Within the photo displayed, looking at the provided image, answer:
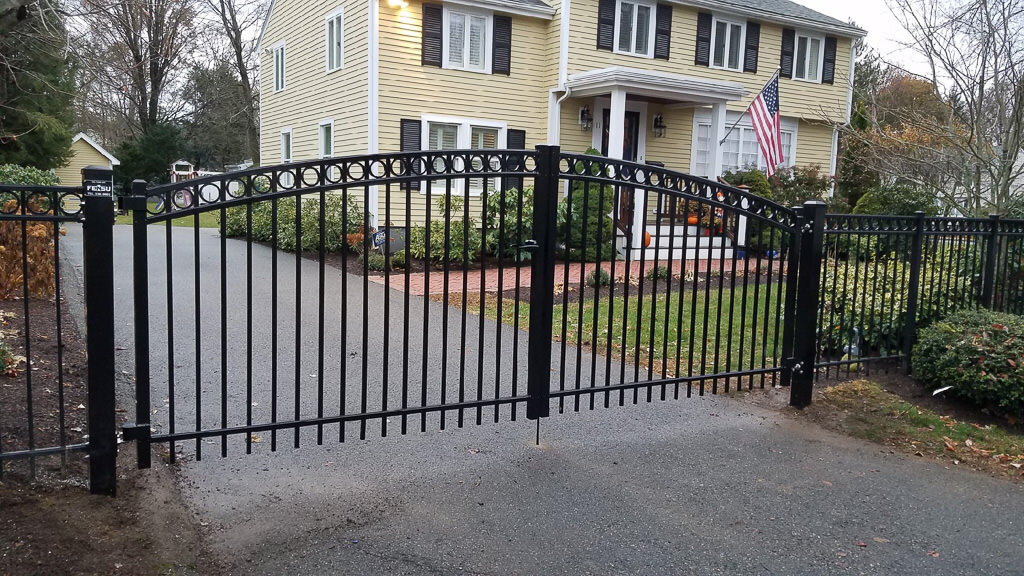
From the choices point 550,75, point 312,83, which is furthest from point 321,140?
point 550,75

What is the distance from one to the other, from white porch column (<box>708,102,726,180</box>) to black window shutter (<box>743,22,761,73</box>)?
3.62m

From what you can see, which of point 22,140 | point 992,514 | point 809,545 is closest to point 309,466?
point 809,545

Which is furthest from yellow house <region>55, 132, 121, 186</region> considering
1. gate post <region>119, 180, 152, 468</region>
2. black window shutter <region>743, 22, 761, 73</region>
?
gate post <region>119, 180, 152, 468</region>

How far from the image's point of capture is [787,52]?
20656 mm

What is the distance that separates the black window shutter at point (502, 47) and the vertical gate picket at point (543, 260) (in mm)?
12897

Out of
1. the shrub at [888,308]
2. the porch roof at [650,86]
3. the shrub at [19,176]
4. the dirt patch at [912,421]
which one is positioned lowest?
the dirt patch at [912,421]

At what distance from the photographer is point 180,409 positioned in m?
5.30

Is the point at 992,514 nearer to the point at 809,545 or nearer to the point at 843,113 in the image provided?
the point at 809,545

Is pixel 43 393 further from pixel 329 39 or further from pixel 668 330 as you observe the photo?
pixel 329 39

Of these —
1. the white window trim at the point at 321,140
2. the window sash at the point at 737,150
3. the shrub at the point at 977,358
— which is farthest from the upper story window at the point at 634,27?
the shrub at the point at 977,358

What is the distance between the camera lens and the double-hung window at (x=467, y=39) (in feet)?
53.0

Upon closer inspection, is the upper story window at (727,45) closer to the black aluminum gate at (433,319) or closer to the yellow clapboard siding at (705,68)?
Answer: the yellow clapboard siding at (705,68)

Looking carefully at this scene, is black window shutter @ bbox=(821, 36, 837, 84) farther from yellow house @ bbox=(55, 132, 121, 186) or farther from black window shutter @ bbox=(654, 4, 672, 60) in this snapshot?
yellow house @ bbox=(55, 132, 121, 186)

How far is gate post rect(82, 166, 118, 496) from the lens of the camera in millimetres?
3391
